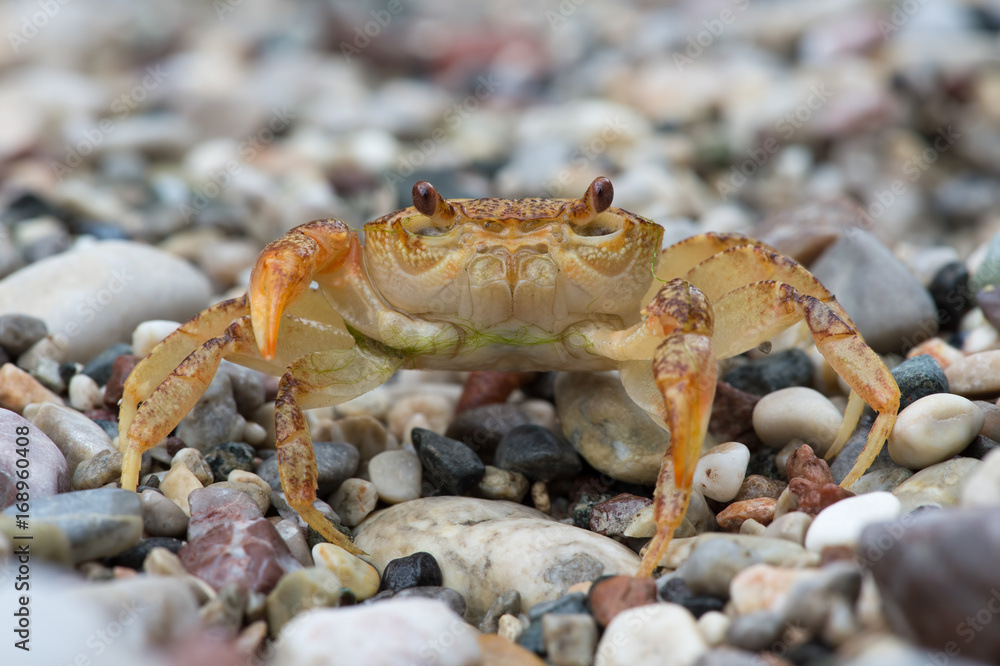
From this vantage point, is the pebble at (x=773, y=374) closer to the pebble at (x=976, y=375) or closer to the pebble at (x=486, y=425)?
the pebble at (x=976, y=375)

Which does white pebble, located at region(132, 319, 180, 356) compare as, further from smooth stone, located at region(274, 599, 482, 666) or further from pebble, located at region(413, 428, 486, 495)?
smooth stone, located at region(274, 599, 482, 666)

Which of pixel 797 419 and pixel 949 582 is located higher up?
pixel 949 582

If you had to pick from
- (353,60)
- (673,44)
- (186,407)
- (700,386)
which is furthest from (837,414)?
(353,60)

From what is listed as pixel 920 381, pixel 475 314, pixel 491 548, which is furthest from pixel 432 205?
pixel 920 381

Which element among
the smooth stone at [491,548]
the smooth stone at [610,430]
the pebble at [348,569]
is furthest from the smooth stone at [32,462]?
the smooth stone at [610,430]

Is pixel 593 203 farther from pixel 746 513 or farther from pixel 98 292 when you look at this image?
pixel 98 292

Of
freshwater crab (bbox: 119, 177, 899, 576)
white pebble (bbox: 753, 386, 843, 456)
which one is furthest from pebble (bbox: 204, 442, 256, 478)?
white pebble (bbox: 753, 386, 843, 456)
